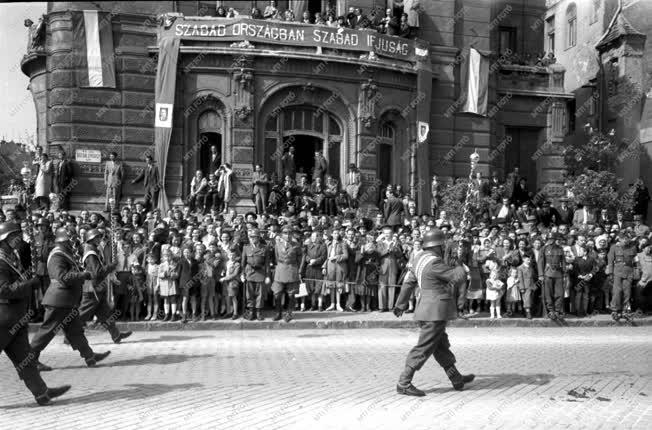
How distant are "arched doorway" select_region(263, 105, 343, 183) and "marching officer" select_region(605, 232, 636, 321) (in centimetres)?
1143

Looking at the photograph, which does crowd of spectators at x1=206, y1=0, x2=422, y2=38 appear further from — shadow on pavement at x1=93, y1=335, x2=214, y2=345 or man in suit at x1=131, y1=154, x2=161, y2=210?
shadow on pavement at x1=93, y1=335, x2=214, y2=345

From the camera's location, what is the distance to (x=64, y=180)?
21.9 metres

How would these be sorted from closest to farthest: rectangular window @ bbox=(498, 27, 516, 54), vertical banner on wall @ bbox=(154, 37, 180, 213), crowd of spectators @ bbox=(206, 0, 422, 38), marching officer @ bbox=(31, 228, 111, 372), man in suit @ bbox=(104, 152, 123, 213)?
marching officer @ bbox=(31, 228, 111, 372) → man in suit @ bbox=(104, 152, 123, 213) → vertical banner on wall @ bbox=(154, 37, 180, 213) → crowd of spectators @ bbox=(206, 0, 422, 38) → rectangular window @ bbox=(498, 27, 516, 54)

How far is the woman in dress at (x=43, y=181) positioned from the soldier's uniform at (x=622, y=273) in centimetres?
1659

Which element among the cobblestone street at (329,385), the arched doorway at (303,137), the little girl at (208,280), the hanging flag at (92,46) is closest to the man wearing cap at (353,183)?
the arched doorway at (303,137)

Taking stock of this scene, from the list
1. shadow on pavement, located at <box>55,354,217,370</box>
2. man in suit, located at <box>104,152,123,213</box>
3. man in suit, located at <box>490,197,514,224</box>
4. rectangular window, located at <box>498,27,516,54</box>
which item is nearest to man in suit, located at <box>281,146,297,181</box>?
man in suit, located at <box>104,152,123,213</box>

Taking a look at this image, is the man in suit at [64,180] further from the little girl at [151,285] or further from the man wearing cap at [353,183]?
the man wearing cap at [353,183]

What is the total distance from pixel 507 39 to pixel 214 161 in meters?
18.0

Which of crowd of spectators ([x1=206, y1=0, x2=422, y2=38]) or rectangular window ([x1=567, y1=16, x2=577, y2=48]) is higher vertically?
rectangular window ([x1=567, y1=16, x2=577, y2=48])

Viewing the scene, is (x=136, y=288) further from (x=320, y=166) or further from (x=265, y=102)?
(x=265, y=102)

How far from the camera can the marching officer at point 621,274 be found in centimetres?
1555

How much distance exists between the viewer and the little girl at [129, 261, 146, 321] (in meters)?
14.3

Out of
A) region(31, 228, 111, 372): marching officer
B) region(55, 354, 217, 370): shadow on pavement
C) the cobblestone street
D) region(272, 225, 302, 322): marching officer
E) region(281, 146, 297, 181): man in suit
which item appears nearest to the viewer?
the cobblestone street

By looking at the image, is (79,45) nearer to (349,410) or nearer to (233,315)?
(233,315)
